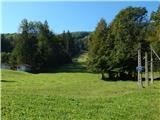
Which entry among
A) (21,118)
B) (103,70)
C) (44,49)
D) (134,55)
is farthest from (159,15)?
(44,49)

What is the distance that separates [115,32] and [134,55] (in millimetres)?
6731

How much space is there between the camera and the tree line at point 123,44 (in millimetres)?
72500

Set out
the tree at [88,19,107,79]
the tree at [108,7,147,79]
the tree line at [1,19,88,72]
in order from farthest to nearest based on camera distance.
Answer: the tree line at [1,19,88,72] < the tree at [88,19,107,79] < the tree at [108,7,147,79]

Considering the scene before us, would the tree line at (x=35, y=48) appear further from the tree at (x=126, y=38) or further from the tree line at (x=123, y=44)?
the tree at (x=126, y=38)

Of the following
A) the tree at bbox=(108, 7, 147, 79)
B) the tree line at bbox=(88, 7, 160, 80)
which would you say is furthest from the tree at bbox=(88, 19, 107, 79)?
the tree at bbox=(108, 7, 147, 79)

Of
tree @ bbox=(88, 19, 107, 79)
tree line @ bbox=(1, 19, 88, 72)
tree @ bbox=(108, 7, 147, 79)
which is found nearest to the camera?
tree @ bbox=(108, 7, 147, 79)

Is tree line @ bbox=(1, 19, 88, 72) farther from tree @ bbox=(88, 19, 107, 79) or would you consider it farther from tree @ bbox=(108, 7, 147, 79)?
tree @ bbox=(108, 7, 147, 79)

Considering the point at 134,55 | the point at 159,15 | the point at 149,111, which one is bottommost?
the point at 149,111

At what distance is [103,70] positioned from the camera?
75188 millimetres

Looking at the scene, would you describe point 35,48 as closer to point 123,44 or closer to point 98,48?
point 98,48

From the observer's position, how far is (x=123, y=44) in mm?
73250

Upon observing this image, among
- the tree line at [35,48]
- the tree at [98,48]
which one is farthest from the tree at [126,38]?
the tree line at [35,48]

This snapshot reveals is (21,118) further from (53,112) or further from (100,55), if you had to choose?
(100,55)

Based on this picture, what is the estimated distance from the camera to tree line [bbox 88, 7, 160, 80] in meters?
72.5
